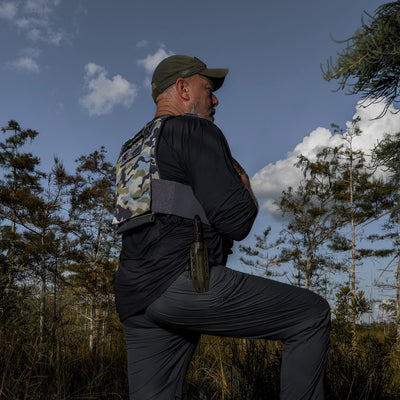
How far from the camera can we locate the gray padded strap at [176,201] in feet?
4.80

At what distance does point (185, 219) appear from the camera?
1.46 m

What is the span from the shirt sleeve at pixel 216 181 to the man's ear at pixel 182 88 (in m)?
0.38

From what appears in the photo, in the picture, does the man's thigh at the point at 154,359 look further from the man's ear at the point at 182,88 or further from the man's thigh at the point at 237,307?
the man's ear at the point at 182,88

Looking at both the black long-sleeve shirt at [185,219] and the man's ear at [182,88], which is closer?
the black long-sleeve shirt at [185,219]

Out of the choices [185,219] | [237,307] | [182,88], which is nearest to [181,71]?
[182,88]

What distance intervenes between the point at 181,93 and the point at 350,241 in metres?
12.8

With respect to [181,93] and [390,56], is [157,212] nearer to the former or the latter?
[181,93]

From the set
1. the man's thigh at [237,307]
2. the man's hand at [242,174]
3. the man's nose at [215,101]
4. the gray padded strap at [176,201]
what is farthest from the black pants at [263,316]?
the man's nose at [215,101]

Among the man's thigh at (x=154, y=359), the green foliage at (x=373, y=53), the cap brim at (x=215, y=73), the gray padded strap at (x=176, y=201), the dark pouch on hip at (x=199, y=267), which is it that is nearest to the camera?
the dark pouch on hip at (x=199, y=267)

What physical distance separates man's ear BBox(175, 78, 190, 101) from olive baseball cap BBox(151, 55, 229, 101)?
2 centimetres

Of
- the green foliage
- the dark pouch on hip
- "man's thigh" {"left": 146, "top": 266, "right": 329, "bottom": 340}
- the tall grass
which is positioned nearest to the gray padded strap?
the dark pouch on hip

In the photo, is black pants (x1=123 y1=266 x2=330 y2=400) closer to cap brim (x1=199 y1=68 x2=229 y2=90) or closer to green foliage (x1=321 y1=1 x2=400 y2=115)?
cap brim (x1=199 y1=68 x2=229 y2=90)

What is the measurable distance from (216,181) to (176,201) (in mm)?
183

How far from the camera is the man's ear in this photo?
5.99 feet
